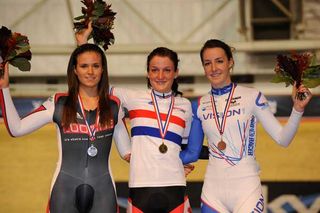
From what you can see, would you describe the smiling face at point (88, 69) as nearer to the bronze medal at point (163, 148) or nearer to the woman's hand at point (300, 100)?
the bronze medal at point (163, 148)

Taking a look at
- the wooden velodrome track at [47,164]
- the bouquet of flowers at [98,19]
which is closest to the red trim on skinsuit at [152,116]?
the bouquet of flowers at [98,19]

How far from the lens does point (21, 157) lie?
571 centimetres

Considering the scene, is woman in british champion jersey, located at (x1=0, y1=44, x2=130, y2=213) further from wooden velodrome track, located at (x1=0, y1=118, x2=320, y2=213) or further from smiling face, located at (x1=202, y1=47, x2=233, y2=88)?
wooden velodrome track, located at (x1=0, y1=118, x2=320, y2=213)

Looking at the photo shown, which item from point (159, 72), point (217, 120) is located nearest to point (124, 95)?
point (159, 72)

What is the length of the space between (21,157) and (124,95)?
7.60 ft

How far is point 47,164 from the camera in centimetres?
569

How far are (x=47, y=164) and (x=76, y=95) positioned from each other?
2374 millimetres

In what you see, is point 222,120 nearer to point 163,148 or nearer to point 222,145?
point 222,145

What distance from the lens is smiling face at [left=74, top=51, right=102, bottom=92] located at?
3480 mm

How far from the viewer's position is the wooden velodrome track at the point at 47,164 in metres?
5.55

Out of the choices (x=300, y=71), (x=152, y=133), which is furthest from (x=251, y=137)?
(x=152, y=133)

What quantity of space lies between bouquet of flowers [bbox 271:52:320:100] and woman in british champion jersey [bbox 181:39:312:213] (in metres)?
0.07

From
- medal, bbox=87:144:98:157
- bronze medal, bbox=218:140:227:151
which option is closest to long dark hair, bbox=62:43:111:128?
medal, bbox=87:144:98:157

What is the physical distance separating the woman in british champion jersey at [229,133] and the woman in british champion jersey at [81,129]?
1.88 feet
